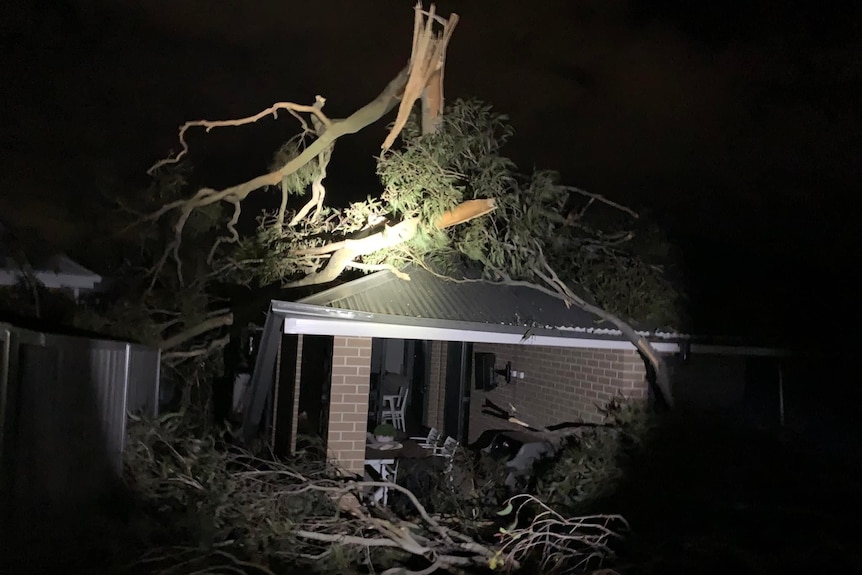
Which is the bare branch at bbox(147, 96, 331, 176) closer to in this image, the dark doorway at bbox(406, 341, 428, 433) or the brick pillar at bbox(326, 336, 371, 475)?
the brick pillar at bbox(326, 336, 371, 475)

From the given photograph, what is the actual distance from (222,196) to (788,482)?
6053 mm

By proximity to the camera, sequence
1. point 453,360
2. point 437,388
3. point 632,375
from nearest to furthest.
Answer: point 632,375 → point 453,360 → point 437,388

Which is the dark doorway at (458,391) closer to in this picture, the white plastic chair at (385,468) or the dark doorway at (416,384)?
the dark doorway at (416,384)

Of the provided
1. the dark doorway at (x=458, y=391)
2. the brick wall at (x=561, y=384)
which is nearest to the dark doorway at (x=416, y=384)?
the dark doorway at (x=458, y=391)

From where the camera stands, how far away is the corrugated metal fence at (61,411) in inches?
114

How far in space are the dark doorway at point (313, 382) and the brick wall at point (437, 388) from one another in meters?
3.11

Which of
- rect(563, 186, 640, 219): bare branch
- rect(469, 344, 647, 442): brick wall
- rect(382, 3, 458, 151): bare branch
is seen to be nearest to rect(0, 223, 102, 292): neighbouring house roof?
rect(382, 3, 458, 151): bare branch

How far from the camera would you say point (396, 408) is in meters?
11.3

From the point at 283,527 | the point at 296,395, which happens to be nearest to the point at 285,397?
the point at 296,395

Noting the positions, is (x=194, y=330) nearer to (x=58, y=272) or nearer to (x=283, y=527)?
(x=283, y=527)

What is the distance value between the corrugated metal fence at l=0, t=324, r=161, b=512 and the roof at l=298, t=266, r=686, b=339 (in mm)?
1813

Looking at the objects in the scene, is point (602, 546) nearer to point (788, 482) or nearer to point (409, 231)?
point (788, 482)

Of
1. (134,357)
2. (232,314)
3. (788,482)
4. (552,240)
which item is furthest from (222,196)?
(788,482)

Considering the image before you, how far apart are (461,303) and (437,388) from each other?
15.9 feet
